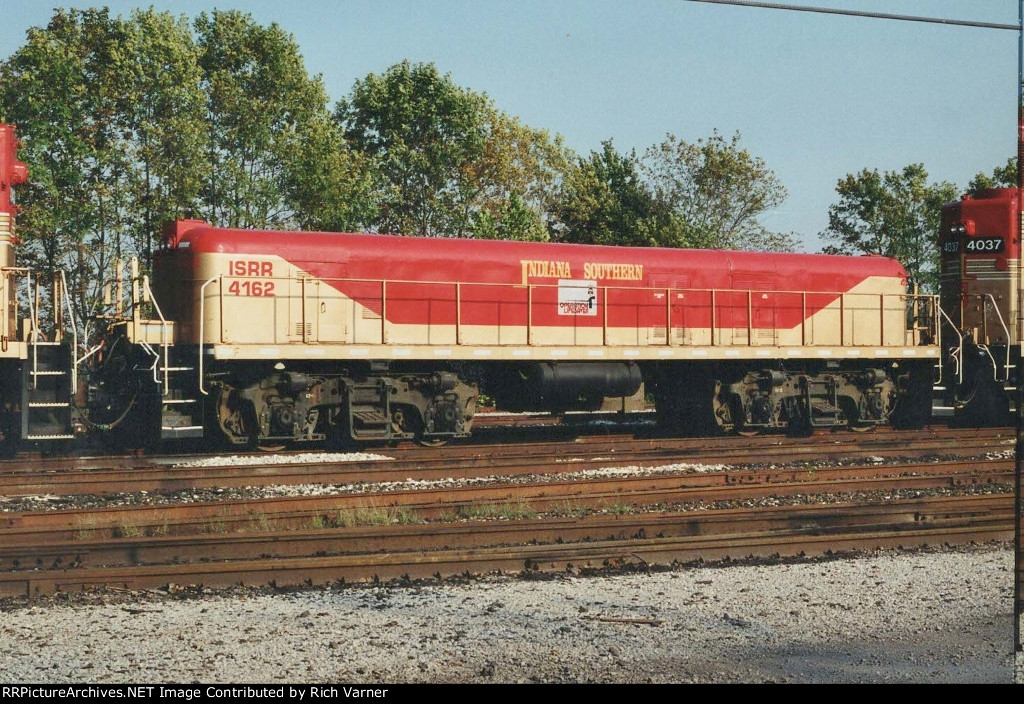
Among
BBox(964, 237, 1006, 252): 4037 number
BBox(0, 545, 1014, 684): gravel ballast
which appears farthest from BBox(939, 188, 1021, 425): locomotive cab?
BBox(0, 545, 1014, 684): gravel ballast

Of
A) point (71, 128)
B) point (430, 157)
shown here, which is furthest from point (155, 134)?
point (430, 157)

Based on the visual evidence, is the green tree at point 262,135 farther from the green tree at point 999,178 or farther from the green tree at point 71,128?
the green tree at point 999,178

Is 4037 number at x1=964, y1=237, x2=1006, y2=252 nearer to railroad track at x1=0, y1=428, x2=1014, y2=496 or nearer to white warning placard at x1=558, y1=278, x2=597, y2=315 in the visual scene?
railroad track at x1=0, y1=428, x2=1014, y2=496

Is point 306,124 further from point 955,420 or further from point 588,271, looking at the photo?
point 955,420

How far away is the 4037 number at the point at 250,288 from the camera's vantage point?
1504 centimetres

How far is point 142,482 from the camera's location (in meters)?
11.9

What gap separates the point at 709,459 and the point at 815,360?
5.17 m

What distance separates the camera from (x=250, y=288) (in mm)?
15148

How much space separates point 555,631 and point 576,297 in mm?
11225

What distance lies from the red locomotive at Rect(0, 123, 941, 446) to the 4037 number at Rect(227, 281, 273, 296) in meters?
0.02

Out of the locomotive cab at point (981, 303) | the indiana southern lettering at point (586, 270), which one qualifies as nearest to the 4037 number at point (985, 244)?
the locomotive cab at point (981, 303)

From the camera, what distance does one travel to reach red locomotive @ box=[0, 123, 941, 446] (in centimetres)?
1498
